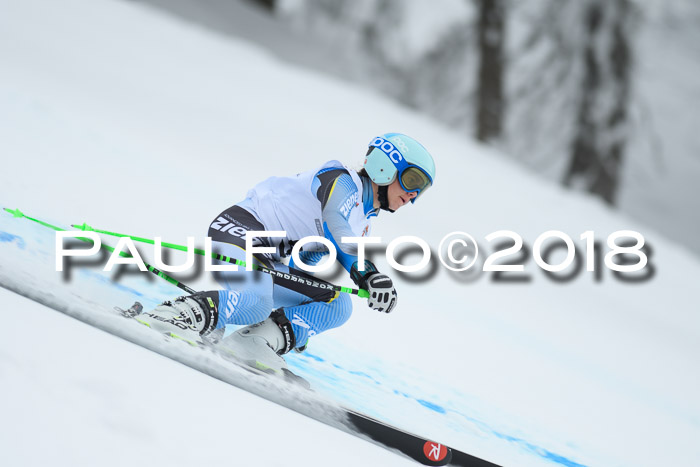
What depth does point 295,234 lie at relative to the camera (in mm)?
3629

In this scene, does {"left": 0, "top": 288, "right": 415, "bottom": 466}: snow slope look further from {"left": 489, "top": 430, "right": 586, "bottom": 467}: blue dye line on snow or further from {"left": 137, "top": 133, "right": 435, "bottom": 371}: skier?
{"left": 489, "top": 430, "right": 586, "bottom": 467}: blue dye line on snow

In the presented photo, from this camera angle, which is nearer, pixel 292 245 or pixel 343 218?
pixel 343 218

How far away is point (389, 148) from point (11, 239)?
1.94m

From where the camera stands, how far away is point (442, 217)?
9.39m

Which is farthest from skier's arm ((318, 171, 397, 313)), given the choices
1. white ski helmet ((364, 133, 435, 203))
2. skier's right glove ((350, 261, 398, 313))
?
white ski helmet ((364, 133, 435, 203))

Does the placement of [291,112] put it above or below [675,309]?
above

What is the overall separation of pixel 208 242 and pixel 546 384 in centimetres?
298

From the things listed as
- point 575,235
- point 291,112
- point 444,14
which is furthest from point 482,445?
point 444,14

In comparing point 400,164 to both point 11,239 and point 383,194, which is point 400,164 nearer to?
point 383,194

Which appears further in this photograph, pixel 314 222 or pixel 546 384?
pixel 546 384

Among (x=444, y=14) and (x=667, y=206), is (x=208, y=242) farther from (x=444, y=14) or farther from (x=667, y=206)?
(x=667, y=206)

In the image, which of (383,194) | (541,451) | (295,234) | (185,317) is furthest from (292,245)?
(541,451)

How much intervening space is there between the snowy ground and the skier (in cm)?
27

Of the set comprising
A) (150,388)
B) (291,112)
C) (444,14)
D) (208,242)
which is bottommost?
(150,388)
